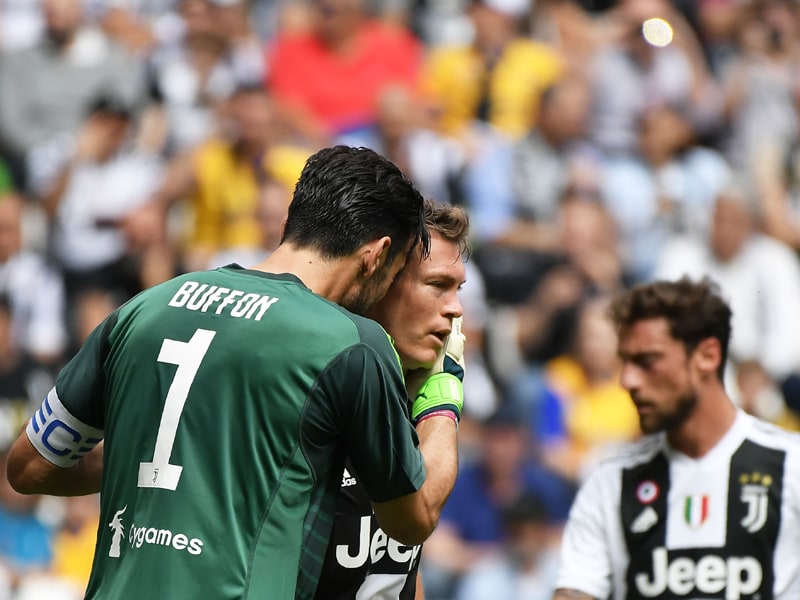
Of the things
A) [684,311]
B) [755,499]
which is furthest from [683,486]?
[684,311]

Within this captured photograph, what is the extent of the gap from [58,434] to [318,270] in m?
0.85

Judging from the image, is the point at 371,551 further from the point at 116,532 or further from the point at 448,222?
the point at 448,222

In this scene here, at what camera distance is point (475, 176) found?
9695mm

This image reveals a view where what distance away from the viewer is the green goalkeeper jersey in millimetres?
3021

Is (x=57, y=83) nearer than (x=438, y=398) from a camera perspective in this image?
No

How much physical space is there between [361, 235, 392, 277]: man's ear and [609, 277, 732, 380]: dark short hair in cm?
209

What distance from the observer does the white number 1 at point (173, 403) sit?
121 inches

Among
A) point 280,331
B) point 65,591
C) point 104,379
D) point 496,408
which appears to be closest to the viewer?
point 280,331

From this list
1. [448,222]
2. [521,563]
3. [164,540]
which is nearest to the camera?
[164,540]

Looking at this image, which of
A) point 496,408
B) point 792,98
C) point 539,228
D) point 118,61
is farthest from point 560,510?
point 118,61

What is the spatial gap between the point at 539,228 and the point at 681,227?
1.15 meters

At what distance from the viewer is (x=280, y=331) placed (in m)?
3.10

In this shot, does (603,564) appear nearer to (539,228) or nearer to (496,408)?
(496,408)

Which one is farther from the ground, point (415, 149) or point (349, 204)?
point (349, 204)
